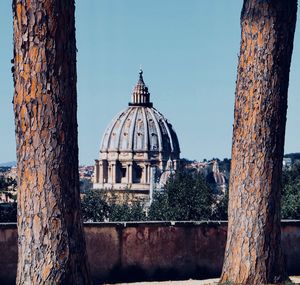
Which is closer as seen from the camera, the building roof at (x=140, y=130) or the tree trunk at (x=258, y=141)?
the tree trunk at (x=258, y=141)

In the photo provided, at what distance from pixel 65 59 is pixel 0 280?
15.2ft

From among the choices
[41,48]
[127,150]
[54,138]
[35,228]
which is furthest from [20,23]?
[127,150]

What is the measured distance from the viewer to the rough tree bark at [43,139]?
5.18 meters

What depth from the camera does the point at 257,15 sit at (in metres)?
6.95

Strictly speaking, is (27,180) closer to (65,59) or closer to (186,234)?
(65,59)

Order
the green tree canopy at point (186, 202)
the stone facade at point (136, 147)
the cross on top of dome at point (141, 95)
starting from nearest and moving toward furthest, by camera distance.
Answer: the green tree canopy at point (186, 202) → the stone facade at point (136, 147) → the cross on top of dome at point (141, 95)

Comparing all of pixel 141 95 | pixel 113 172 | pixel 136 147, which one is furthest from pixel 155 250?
pixel 141 95

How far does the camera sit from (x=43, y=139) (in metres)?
5.19

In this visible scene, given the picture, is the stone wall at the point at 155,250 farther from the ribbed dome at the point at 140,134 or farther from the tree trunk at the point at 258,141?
the ribbed dome at the point at 140,134

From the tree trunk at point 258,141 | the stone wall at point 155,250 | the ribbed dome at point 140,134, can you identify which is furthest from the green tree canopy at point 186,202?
the ribbed dome at point 140,134

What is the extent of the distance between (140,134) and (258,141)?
90058mm

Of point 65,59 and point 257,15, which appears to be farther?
point 257,15

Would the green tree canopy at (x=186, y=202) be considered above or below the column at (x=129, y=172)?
above

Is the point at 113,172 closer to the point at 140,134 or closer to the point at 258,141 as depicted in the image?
the point at 140,134
